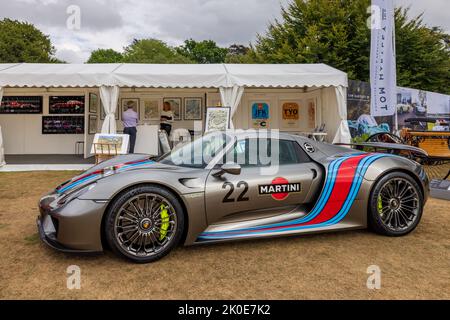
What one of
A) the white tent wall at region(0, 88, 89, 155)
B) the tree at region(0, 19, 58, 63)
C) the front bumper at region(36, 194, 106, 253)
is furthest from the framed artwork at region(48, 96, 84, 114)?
the tree at region(0, 19, 58, 63)

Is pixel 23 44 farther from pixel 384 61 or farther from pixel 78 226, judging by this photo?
pixel 78 226

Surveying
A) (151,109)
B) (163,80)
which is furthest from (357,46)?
(163,80)

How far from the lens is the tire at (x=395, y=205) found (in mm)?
3283

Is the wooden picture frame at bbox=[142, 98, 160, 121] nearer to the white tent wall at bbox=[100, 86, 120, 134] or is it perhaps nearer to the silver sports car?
the white tent wall at bbox=[100, 86, 120, 134]

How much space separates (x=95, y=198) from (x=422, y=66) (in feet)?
68.3

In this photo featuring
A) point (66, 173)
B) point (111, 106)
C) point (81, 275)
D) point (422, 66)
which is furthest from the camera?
point (422, 66)

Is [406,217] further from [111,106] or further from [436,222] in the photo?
[111,106]

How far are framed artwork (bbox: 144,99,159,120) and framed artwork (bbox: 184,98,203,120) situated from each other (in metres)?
1.10

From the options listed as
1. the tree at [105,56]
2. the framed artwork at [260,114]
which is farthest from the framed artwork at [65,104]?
the tree at [105,56]

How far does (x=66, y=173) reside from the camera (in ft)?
25.5

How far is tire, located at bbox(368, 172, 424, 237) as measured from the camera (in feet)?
10.8

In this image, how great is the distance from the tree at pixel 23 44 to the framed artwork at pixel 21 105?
68.9 ft
